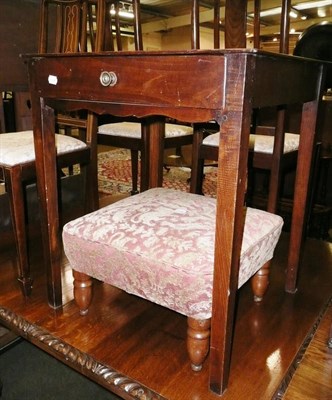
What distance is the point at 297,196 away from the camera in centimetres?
121

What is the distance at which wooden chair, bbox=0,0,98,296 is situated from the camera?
3.86 ft

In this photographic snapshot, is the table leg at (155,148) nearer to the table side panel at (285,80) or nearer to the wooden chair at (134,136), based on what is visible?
the wooden chair at (134,136)

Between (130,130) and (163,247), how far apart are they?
1.22 m

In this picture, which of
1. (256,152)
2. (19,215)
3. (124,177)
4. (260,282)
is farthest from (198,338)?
(124,177)

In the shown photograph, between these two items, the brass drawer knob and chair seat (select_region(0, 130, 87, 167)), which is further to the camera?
chair seat (select_region(0, 130, 87, 167))

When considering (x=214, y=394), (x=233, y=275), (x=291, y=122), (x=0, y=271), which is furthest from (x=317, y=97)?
(x=291, y=122)

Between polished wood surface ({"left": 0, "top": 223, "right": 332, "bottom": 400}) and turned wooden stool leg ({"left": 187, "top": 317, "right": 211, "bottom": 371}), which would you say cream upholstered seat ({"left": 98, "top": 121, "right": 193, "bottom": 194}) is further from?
turned wooden stool leg ({"left": 187, "top": 317, "right": 211, "bottom": 371})

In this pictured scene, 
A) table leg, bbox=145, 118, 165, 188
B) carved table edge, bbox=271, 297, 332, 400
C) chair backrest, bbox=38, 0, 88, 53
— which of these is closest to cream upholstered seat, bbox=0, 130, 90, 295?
chair backrest, bbox=38, 0, 88, 53

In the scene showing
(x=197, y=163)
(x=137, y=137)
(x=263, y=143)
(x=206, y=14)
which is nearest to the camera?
(x=263, y=143)

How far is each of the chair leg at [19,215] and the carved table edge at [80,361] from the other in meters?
0.11

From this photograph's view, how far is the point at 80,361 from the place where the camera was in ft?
3.21

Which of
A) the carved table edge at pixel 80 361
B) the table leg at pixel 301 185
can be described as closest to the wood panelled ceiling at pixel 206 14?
the table leg at pixel 301 185

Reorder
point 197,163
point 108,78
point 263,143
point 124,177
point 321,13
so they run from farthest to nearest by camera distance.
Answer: point 321,13, point 124,177, point 197,163, point 263,143, point 108,78

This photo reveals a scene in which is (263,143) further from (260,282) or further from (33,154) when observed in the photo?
(33,154)
